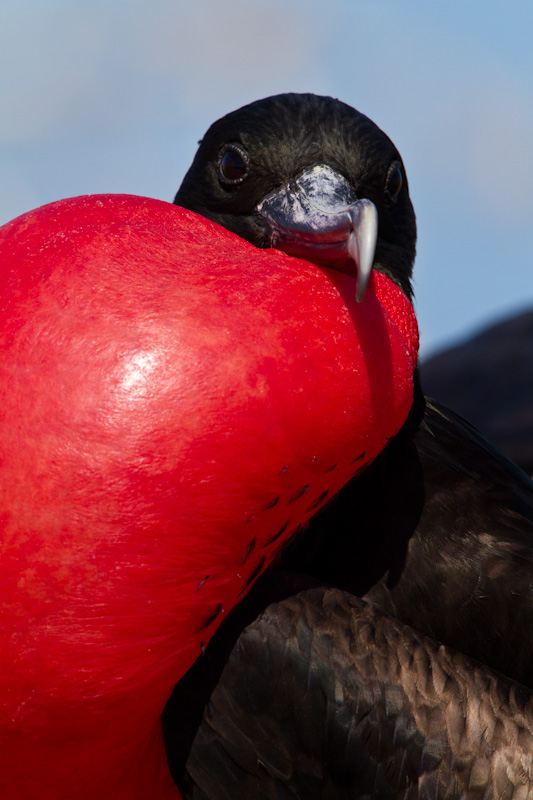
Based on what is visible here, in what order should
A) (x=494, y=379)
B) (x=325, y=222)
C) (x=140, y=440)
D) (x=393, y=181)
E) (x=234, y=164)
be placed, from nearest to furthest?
(x=140, y=440) < (x=325, y=222) < (x=234, y=164) < (x=393, y=181) < (x=494, y=379)

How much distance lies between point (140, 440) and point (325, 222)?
73cm

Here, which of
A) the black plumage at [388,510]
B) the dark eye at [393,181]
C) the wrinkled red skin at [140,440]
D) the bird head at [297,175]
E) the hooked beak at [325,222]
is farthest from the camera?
the dark eye at [393,181]

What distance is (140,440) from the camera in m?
1.39

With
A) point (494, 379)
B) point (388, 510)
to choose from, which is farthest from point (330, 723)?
point (494, 379)

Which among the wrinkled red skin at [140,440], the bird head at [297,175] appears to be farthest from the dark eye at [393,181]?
the wrinkled red skin at [140,440]

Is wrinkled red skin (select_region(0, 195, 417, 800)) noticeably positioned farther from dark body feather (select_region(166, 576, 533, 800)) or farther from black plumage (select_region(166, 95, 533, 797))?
black plumage (select_region(166, 95, 533, 797))

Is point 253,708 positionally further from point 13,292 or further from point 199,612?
point 13,292

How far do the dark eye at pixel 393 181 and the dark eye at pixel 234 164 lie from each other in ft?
1.34

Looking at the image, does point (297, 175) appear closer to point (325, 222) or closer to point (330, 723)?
point (325, 222)

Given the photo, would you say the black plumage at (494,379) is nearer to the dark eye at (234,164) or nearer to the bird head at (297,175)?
the bird head at (297,175)

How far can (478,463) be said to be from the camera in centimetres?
263

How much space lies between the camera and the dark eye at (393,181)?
2516 mm

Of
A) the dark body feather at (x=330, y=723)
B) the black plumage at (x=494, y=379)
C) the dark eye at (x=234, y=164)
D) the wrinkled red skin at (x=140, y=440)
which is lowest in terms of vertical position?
the black plumage at (x=494, y=379)

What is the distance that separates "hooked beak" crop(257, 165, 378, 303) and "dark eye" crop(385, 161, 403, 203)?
325 millimetres
